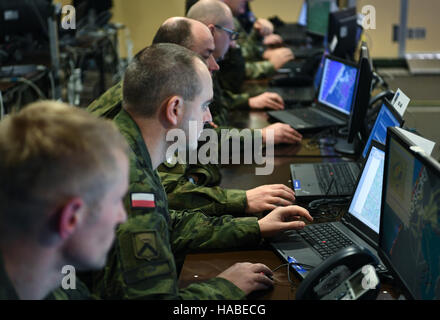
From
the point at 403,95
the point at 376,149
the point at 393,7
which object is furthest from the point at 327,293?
the point at 393,7

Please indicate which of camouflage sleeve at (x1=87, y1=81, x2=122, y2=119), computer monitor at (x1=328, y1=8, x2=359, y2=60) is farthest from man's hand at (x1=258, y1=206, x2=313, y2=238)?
computer monitor at (x1=328, y1=8, x2=359, y2=60)

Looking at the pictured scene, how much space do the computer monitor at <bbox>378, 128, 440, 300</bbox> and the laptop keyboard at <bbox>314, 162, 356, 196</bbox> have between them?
60cm

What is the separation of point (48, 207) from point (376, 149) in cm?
107

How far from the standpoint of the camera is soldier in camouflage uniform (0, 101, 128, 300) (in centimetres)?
84

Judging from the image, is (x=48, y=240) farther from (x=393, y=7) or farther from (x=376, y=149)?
(x=393, y=7)

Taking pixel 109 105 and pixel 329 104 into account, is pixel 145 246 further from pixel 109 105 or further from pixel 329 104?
pixel 329 104

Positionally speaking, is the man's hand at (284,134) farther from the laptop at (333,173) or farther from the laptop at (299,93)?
the laptop at (299,93)

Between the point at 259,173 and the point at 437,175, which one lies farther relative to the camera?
the point at 259,173

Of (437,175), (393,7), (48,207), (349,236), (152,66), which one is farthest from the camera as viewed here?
(393,7)

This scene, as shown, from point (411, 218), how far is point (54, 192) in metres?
0.74

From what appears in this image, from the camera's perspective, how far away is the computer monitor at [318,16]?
15.8ft

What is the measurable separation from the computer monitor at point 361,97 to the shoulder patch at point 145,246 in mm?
1380

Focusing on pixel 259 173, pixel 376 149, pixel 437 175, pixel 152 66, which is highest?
pixel 152 66
